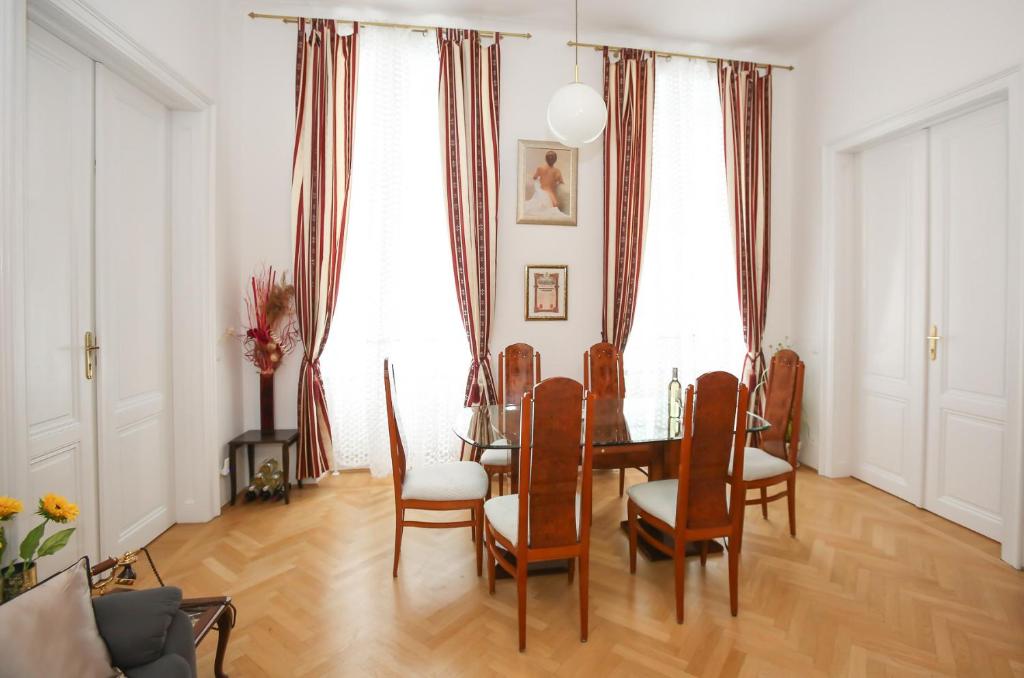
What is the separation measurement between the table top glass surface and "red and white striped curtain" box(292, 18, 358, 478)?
56.3 inches

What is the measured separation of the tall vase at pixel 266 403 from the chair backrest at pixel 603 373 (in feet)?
7.51

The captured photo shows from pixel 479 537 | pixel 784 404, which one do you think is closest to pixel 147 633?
pixel 479 537

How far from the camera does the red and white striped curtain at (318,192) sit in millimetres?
3662

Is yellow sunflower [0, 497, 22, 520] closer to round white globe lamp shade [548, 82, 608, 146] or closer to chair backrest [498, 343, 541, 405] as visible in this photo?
chair backrest [498, 343, 541, 405]

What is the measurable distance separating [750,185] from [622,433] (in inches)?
117

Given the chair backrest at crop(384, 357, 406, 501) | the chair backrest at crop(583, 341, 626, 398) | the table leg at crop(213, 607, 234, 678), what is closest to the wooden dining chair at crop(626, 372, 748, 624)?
the chair backrest at crop(384, 357, 406, 501)

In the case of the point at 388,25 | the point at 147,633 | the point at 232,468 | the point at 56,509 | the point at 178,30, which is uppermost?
the point at 388,25

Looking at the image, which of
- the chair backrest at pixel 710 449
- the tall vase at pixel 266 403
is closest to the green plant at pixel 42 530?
the tall vase at pixel 266 403

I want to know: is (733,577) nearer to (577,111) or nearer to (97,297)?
(577,111)

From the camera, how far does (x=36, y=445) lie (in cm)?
211

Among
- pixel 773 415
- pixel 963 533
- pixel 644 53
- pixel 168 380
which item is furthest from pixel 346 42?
pixel 963 533

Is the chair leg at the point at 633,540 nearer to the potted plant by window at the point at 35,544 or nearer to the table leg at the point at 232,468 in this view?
the potted plant by window at the point at 35,544

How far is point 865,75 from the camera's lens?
367 cm

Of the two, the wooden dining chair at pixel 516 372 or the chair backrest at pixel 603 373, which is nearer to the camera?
the wooden dining chair at pixel 516 372
